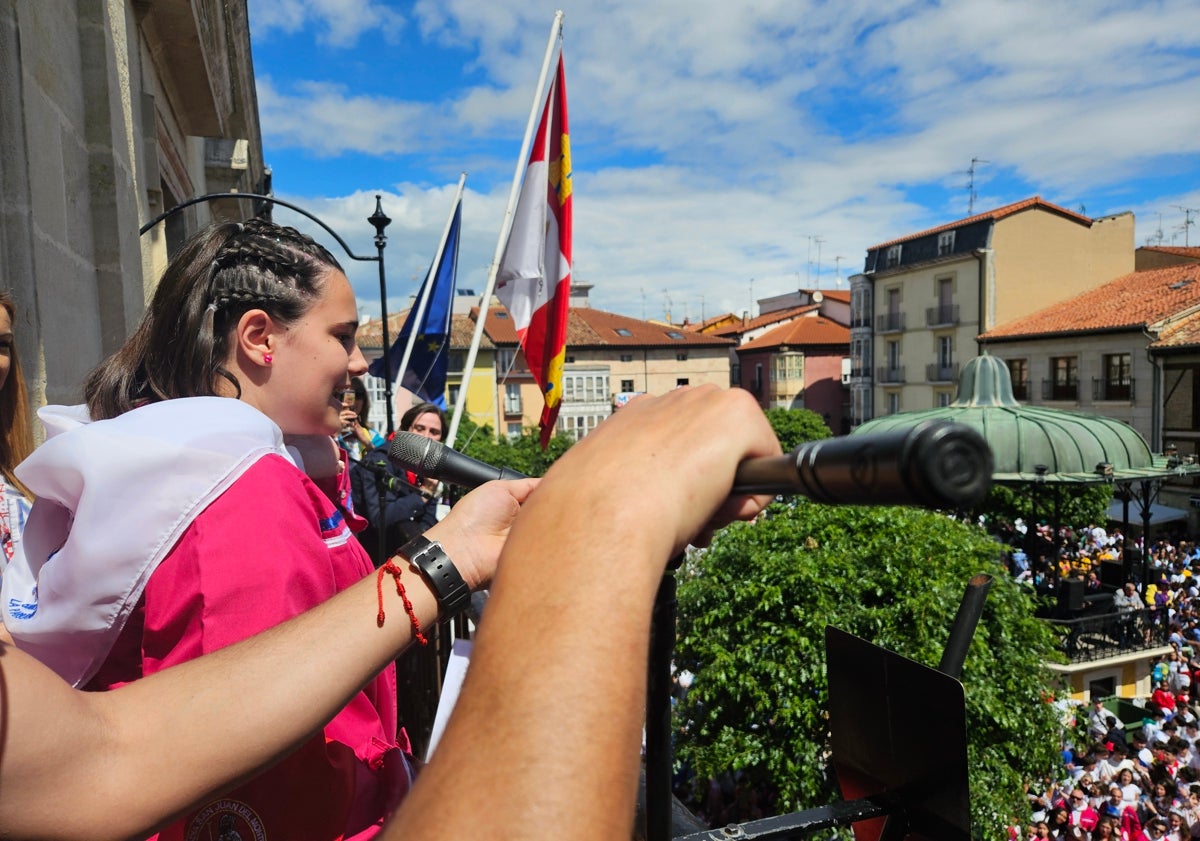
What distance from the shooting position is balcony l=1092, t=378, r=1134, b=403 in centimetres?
2777

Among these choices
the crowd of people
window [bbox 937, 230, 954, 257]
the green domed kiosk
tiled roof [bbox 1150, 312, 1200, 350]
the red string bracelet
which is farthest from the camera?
window [bbox 937, 230, 954, 257]

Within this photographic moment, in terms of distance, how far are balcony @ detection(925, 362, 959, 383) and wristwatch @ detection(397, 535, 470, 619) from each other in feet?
131

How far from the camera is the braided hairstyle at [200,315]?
1668mm

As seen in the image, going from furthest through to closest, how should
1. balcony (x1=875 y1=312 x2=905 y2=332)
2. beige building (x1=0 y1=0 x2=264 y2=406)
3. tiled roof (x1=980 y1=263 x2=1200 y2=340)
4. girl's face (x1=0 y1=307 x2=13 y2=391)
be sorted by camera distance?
balcony (x1=875 y1=312 x2=905 y2=332) < tiled roof (x1=980 y1=263 x2=1200 y2=340) < beige building (x1=0 y1=0 x2=264 y2=406) < girl's face (x1=0 y1=307 x2=13 y2=391)

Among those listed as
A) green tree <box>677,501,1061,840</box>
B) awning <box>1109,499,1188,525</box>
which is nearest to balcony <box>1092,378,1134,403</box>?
awning <box>1109,499,1188,525</box>

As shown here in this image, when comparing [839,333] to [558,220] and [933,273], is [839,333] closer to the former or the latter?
[933,273]

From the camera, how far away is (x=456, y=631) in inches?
124

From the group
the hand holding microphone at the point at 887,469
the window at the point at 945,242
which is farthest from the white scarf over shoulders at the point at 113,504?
the window at the point at 945,242

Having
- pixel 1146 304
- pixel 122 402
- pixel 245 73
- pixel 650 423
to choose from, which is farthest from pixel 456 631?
pixel 1146 304

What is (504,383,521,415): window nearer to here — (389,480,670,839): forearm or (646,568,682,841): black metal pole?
(646,568,682,841): black metal pole

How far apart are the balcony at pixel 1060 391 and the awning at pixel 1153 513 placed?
20.5 feet

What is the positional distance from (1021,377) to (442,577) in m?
36.1

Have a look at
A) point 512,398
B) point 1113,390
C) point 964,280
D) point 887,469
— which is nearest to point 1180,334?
point 1113,390

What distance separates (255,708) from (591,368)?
1898 inches
